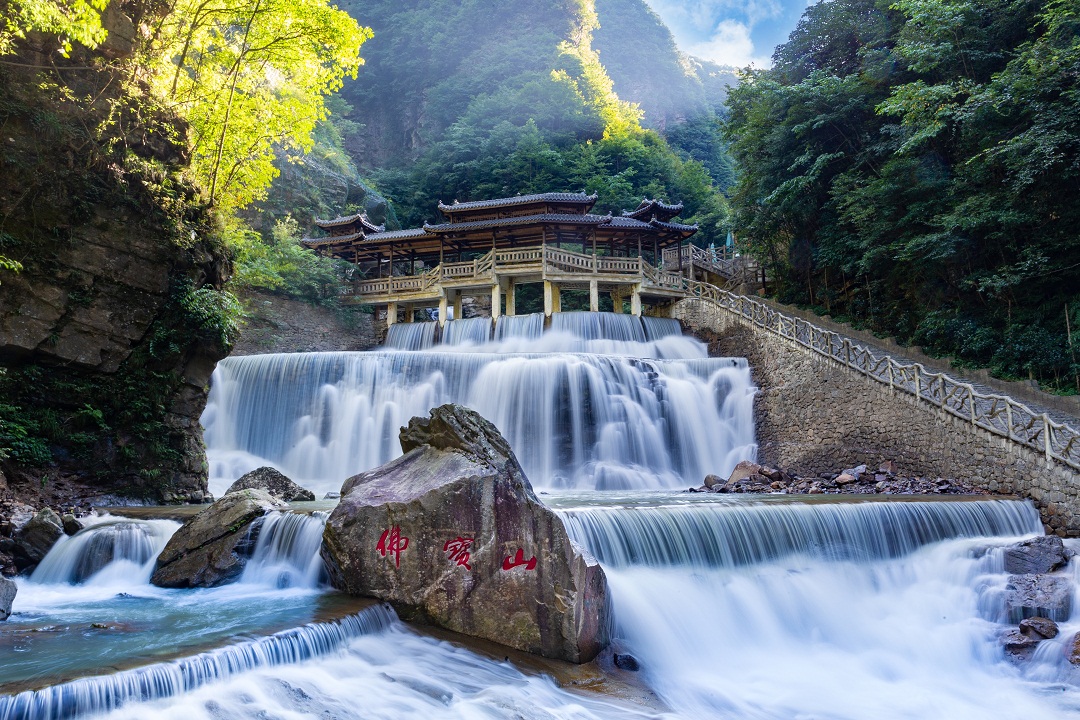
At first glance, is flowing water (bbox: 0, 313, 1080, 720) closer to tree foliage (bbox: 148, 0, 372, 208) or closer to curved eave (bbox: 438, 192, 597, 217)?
tree foliage (bbox: 148, 0, 372, 208)

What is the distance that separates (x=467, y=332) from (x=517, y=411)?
1073 cm

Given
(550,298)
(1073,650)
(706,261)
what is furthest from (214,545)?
(706,261)

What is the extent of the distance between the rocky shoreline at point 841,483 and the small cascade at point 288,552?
986cm

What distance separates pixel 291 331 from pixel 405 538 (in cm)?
2505

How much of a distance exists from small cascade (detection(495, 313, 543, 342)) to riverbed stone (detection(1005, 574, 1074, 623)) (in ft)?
68.0

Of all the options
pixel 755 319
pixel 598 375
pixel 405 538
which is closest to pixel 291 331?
pixel 598 375

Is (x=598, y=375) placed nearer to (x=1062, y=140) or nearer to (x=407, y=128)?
(x=1062, y=140)

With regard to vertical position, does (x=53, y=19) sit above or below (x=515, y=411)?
above

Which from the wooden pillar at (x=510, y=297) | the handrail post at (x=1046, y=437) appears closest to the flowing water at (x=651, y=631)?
the handrail post at (x=1046, y=437)

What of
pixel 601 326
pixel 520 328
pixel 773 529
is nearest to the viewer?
pixel 773 529

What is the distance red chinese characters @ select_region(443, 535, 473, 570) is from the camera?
676cm

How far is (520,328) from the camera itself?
28.9m

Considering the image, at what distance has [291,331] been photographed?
2991 cm

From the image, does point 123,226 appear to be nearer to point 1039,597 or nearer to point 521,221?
point 1039,597
